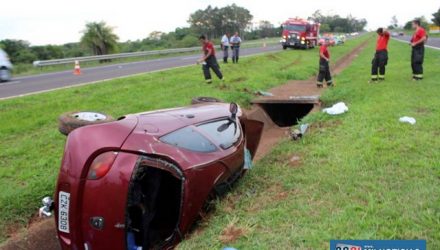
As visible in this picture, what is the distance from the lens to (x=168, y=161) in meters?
3.40

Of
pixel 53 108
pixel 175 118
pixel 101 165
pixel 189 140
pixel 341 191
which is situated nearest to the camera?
pixel 101 165

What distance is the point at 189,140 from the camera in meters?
3.77

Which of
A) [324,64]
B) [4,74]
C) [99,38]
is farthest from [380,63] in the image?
[99,38]

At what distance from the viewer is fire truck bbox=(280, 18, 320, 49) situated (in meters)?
33.6

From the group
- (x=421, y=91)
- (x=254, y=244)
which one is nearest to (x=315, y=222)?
(x=254, y=244)

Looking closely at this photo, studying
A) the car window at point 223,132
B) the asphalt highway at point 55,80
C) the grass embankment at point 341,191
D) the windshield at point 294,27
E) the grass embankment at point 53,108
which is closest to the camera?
the grass embankment at point 341,191

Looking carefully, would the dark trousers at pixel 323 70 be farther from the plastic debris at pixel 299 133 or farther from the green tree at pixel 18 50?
the green tree at pixel 18 50

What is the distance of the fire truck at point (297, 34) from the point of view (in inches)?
1321

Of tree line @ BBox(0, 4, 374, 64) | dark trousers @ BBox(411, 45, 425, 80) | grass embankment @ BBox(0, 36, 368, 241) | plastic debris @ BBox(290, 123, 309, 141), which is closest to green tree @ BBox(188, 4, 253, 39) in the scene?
tree line @ BBox(0, 4, 374, 64)

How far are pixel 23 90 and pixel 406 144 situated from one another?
11.9 meters

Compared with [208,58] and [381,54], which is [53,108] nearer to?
[208,58]

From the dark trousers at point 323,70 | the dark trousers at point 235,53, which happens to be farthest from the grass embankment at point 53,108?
the dark trousers at point 235,53

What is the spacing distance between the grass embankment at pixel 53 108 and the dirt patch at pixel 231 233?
2673 millimetres

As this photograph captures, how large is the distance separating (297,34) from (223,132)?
101ft
